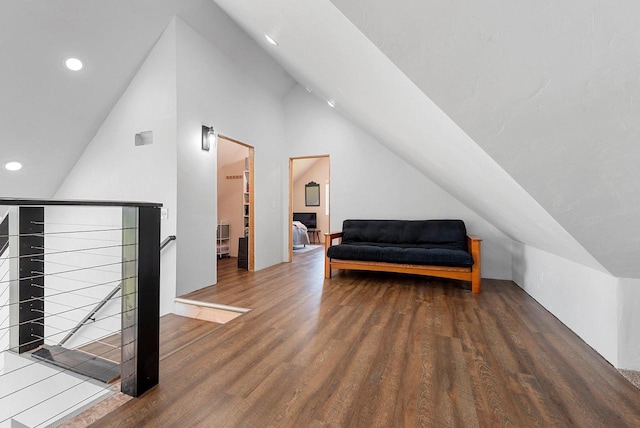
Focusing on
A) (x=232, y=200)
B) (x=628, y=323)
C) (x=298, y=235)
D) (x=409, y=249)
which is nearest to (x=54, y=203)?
(x=628, y=323)

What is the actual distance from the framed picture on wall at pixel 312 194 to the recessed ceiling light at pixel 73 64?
→ 6.34 m

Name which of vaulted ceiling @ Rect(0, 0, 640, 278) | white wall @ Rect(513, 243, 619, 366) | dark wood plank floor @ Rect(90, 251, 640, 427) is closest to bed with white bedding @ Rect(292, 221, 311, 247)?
dark wood plank floor @ Rect(90, 251, 640, 427)

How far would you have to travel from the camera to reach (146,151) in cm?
315

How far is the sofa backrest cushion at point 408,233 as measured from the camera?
3.81 m

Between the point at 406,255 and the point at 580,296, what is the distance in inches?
64.0

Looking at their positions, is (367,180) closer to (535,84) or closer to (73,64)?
(535,84)

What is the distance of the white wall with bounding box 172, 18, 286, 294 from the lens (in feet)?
10.1

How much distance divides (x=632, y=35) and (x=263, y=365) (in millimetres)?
1990

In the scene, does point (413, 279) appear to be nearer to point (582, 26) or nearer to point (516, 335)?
point (516, 335)

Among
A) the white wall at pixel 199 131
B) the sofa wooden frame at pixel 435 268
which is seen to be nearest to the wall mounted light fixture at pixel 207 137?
the white wall at pixel 199 131

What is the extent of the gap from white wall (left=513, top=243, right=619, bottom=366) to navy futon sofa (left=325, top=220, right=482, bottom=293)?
57 centimetres

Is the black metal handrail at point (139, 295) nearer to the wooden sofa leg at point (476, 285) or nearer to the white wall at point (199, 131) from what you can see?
the white wall at point (199, 131)

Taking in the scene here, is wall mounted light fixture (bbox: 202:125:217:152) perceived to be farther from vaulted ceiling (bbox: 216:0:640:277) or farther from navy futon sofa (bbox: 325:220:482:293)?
vaulted ceiling (bbox: 216:0:640:277)

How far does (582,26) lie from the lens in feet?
2.25
